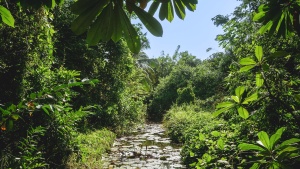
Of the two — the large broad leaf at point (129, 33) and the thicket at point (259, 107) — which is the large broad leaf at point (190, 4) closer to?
the large broad leaf at point (129, 33)

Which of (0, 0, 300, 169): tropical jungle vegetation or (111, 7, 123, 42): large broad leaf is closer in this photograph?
(111, 7, 123, 42): large broad leaf

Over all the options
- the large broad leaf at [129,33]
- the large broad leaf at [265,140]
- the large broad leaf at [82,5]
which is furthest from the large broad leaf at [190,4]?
the large broad leaf at [265,140]

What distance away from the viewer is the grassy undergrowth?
15.0ft

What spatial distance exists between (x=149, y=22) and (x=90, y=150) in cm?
586

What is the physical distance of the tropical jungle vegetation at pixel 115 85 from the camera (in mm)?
988

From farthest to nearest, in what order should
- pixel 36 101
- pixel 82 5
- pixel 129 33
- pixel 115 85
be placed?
pixel 115 85, pixel 36 101, pixel 129 33, pixel 82 5

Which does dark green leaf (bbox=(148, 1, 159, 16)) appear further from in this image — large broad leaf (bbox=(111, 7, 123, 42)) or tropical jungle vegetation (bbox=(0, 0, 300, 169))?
large broad leaf (bbox=(111, 7, 123, 42))

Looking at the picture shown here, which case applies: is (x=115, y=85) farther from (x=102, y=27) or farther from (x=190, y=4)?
(x=102, y=27)

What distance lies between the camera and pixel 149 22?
2.87ft

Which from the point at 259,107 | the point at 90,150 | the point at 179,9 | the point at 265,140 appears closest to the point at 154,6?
the point at 179,9

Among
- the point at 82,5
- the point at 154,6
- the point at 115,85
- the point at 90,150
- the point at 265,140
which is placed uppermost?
the point at 115,85

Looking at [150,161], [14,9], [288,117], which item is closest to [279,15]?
[288,117]

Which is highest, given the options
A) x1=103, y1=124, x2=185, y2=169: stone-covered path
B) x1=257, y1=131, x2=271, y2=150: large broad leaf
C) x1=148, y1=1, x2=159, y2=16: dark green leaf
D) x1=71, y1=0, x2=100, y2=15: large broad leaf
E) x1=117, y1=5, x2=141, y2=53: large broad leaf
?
x1=148, y1=1, x2=159, y2=16: dark green leaf

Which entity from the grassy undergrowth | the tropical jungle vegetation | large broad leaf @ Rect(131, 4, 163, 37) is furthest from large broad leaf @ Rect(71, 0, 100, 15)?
the grassy undergrowth
